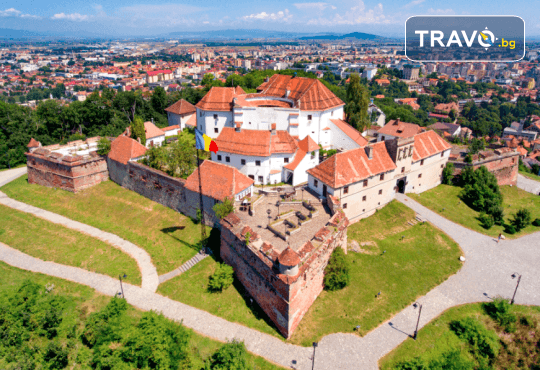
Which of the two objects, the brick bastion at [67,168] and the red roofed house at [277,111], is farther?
the red roofed house at [277,111]

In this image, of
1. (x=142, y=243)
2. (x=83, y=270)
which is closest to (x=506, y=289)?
(x=142, y=243)

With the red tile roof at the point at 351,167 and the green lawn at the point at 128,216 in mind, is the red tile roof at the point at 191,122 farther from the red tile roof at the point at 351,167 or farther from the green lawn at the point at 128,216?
the red tile roof at the point at 351,167

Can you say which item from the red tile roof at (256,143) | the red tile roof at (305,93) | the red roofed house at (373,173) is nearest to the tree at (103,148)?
the red tile roof at (256,143)

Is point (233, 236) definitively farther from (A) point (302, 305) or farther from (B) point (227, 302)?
(A) point (302, 305)

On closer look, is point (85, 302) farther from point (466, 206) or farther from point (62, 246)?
point (466, 206)

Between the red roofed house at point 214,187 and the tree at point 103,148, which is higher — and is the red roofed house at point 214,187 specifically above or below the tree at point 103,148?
below

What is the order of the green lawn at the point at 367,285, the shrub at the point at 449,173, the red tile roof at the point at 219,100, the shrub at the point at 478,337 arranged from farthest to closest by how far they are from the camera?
1. the red tile roof at the point at 219,100
2. the shrub at the point at 449,173
3. the green lawn at the point at 367,285
4. the shrub at the point at 478,337

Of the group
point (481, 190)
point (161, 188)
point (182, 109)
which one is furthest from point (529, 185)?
point (182, 109)
